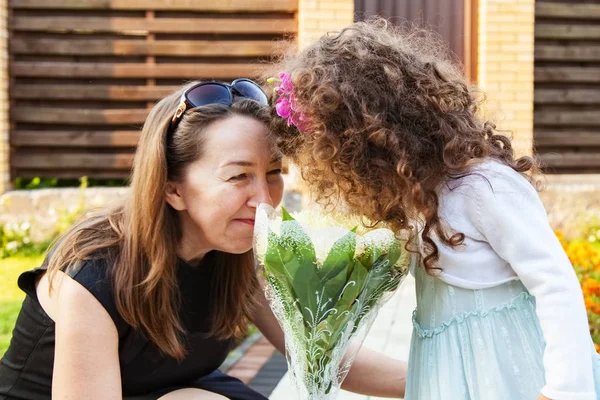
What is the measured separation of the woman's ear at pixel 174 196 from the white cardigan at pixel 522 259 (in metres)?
0.74

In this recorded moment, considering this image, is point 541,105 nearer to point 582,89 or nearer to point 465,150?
point 582,89

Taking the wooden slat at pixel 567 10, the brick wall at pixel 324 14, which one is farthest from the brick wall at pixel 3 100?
the wooden slat at pixel 567 10

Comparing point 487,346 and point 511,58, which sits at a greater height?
point 511,58

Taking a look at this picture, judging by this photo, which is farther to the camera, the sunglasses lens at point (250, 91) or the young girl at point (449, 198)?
the sunglasses lens at point (250, 91)

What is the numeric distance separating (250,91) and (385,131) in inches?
23.8

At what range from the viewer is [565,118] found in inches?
364

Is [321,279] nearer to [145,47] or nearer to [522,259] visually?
[522,259]

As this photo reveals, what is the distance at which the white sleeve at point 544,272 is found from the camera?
2000 mm

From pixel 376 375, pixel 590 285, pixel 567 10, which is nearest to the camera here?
pixel 376 375

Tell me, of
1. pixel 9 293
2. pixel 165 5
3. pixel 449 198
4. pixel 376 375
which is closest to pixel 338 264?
pixel 449 198

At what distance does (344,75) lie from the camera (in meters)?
2.11

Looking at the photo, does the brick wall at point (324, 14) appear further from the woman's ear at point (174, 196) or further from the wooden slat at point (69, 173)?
the woman's ear at point (174, 196)

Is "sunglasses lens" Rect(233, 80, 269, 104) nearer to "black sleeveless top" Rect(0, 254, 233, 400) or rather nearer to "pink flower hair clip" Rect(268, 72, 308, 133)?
"pink flower hair clip" Rect(268, 72, 308, 133)

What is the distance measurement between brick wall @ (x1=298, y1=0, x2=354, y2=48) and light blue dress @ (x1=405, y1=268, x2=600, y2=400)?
6350 millimetres
